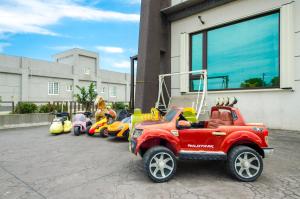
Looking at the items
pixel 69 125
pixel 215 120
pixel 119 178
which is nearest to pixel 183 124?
pixel 215 120

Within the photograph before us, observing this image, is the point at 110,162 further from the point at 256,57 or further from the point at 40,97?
the point at 40,97

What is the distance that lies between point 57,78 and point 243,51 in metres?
29.7

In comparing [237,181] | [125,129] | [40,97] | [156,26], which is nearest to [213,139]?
[237,181]

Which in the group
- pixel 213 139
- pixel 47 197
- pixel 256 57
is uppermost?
pixel 256 57

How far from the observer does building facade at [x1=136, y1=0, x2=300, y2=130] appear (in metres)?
8.42

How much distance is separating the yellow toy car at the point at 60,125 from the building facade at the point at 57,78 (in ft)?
54.1

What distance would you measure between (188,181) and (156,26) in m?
9.87

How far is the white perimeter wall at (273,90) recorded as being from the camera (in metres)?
8.31

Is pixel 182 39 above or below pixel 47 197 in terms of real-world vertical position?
above

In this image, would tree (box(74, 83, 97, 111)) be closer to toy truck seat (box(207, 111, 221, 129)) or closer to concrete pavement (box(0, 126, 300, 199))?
concrete pavement (box(0, 126, 300, 199))

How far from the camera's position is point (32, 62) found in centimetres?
3084

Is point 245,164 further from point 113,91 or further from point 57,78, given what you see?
point 113,91

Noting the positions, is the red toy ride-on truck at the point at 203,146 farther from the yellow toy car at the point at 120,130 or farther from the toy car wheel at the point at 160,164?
the yellow toy car at the point at 120,130

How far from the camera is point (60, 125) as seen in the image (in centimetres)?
983
